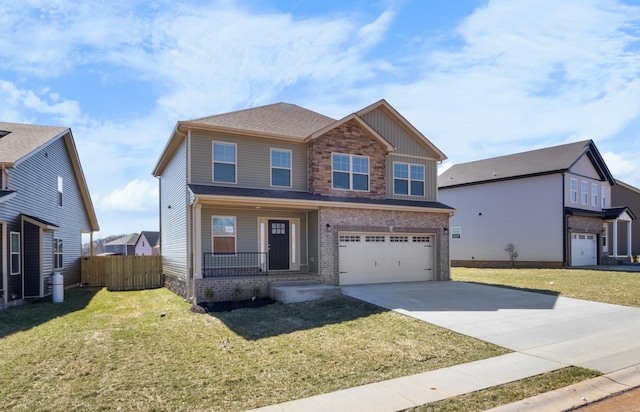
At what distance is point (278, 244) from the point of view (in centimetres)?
1520

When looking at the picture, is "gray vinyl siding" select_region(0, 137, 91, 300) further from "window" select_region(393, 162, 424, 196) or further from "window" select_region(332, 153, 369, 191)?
"window" select_region(393, 162, 424, 196)

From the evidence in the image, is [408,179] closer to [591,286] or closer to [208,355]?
[591,286]

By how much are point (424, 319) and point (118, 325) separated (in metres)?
7.17

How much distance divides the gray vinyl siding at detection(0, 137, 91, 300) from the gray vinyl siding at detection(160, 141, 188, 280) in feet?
14.0

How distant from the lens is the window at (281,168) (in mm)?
15281

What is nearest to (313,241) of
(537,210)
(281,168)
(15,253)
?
(281,168)

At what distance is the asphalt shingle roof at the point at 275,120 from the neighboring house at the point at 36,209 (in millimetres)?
6017

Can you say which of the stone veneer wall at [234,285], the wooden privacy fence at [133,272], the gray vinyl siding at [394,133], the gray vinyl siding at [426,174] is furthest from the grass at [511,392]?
the wooden privacy fence at [133,272]

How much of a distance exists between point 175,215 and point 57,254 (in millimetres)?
5654

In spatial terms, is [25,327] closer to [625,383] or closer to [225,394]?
[225,394]

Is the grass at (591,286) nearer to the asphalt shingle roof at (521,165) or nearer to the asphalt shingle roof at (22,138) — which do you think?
the asphalt shingle roof at (521,165)

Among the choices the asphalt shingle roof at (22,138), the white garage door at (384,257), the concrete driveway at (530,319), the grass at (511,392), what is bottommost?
the concrete driveway at (530,319)

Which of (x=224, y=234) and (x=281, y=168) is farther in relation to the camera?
(x=281, y=168)

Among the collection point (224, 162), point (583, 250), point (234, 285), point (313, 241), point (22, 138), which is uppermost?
point (22, 138)
